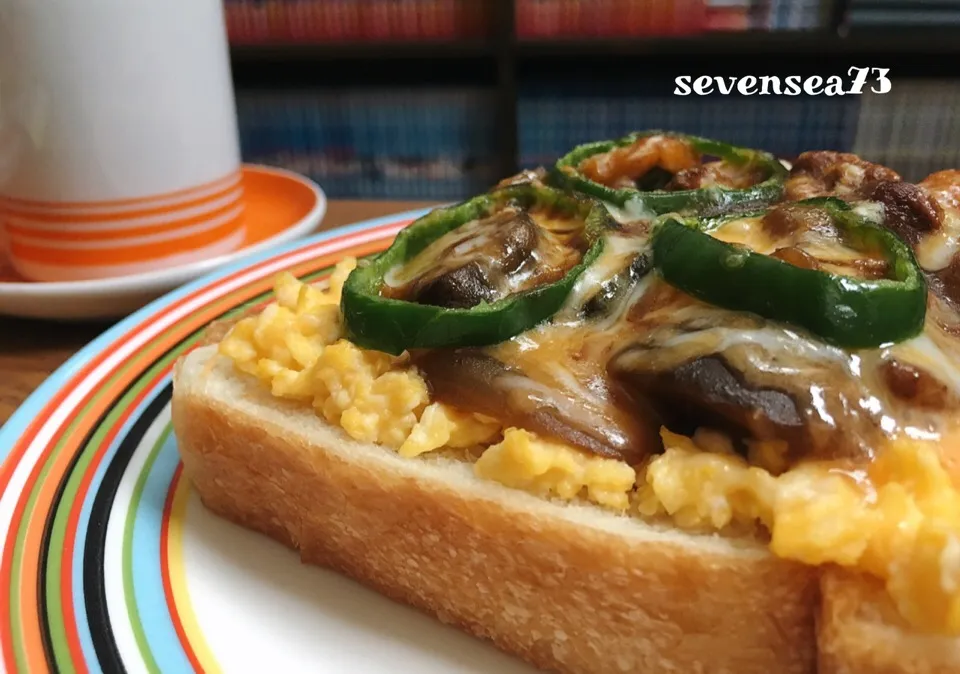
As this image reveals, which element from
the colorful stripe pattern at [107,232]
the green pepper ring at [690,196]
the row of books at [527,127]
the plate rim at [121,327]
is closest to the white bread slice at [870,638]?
the green pepper ring at [690,196]

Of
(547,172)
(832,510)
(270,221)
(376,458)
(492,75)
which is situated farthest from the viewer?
(492,75)

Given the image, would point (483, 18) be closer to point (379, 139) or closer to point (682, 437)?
point (379, 139)

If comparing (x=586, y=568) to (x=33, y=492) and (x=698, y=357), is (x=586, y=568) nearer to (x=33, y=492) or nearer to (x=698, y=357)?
(x=698, y=357)

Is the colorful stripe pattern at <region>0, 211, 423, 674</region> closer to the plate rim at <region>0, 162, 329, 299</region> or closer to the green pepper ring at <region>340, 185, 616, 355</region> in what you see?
the plate rim at <region>0, 162, 329, 299</region>

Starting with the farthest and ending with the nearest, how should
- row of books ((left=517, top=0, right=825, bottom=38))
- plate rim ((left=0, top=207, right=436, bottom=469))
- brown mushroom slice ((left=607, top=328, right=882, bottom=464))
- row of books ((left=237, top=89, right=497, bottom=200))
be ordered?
row of books ((left=237, top=89, right=497, bottom=200)), row of books ((left=517, top=0, right=825, bottom=38)), plate rim ((left=0, top=207, right=436, bottom=469)), brown mushroom slice ((left=607, top=328, right=882, bottom=464))

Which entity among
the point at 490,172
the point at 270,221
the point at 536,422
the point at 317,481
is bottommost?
the point at 490,172

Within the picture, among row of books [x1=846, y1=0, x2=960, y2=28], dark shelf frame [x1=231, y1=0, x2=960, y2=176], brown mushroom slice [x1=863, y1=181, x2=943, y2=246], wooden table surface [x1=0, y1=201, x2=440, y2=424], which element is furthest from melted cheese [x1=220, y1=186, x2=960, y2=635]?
row of books [x1=846, y1=0, x2=960, y2=28]

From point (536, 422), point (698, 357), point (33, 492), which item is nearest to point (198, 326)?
point (33, 492)
